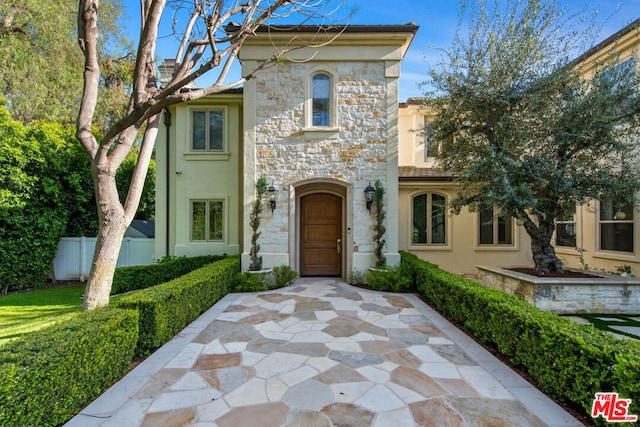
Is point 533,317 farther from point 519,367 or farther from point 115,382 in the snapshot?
point 115,382

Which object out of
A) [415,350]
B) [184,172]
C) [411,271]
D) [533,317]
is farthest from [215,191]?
[533,317]

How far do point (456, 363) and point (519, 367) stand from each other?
2.47ft

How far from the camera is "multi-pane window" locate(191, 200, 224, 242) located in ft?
30.5

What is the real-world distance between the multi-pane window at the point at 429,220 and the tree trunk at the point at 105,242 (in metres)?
8.50

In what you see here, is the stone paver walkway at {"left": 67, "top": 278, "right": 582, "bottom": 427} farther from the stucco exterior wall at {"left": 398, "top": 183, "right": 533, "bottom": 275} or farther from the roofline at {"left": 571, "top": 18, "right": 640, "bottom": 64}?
the roofline at {"left": 571, "top": 18, "right": 640, "bottom": 64}

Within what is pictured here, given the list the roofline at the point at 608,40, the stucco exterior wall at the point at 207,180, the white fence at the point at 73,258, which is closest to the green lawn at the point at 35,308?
the white fence at the point at 73,258

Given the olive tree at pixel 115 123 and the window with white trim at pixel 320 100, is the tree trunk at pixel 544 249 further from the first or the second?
the olive tree at pixel 115 123

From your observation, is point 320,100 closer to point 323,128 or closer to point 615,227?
point 323,128

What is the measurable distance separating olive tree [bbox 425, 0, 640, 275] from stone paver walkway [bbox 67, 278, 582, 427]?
11.9ft

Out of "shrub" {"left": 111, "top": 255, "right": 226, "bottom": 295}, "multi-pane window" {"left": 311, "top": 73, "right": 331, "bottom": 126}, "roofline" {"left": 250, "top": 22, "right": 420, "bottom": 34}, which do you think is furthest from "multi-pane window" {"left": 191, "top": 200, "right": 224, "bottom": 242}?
"roofline" {"left": 250, "top": 22, "right": 420, "bottom": 34}

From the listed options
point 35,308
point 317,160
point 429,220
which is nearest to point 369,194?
point 317,160

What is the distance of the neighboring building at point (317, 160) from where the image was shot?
7.85 metres

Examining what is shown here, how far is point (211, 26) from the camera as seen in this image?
14.7 feet

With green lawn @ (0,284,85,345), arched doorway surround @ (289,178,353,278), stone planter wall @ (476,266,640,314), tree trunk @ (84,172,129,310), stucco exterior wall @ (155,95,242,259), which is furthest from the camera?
stucco exterior wall @ (155,95,242,259)
